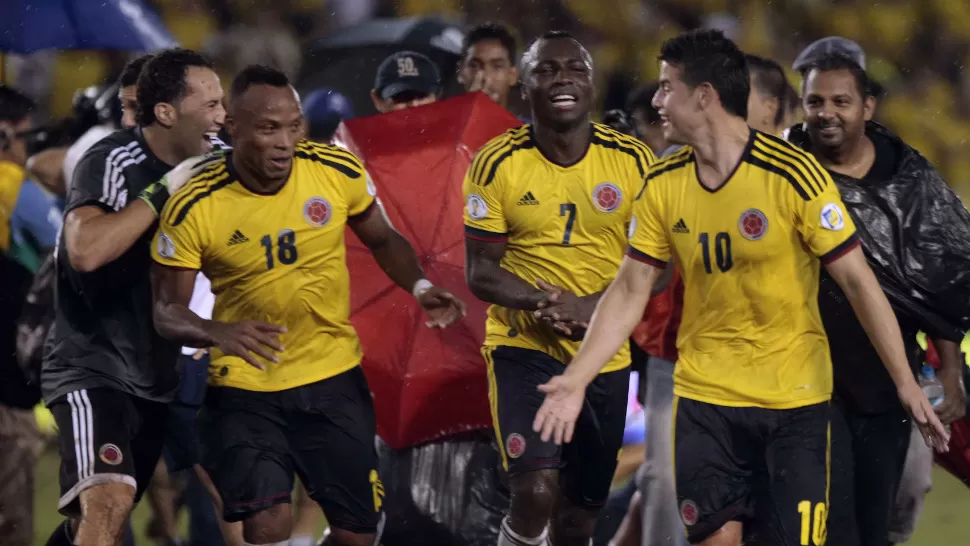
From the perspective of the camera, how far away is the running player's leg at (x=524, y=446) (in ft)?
17.7

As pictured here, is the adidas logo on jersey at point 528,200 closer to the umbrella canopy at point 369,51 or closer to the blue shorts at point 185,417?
the blue shorts at point 185,417

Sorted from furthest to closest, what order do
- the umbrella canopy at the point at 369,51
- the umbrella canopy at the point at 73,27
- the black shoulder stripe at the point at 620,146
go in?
the umbrella canopy at the point at 369,51
the umbrella canopy at the point at 73,27
the black shoulder stripe at the point at 620,146

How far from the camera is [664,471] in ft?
20.2

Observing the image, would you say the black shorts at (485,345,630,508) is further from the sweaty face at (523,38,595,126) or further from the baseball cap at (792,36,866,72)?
the baseball cap at (792,36,866,72)

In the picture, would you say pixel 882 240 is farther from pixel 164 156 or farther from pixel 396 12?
pixel 396 12

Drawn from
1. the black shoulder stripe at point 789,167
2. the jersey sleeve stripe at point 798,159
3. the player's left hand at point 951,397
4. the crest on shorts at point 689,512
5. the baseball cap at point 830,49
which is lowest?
the crest on shorts at point 689,512

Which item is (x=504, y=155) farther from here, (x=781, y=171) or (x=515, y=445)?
(x=781, y=171)

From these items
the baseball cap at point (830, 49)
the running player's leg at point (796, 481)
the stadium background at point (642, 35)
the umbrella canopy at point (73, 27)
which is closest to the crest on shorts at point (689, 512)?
the running player's leg at point (796, 481)

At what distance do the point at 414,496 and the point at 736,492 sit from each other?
6.93ft

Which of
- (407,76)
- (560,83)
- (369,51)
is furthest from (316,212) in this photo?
(369,51)

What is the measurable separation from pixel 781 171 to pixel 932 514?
403 centimetres

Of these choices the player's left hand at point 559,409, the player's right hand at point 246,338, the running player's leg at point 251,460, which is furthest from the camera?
the running player's leg at point 251,460

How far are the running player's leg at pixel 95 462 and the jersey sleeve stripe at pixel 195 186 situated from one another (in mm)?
734

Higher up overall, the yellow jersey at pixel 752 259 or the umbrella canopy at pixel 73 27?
the yellow jersey at pixel 752 259
